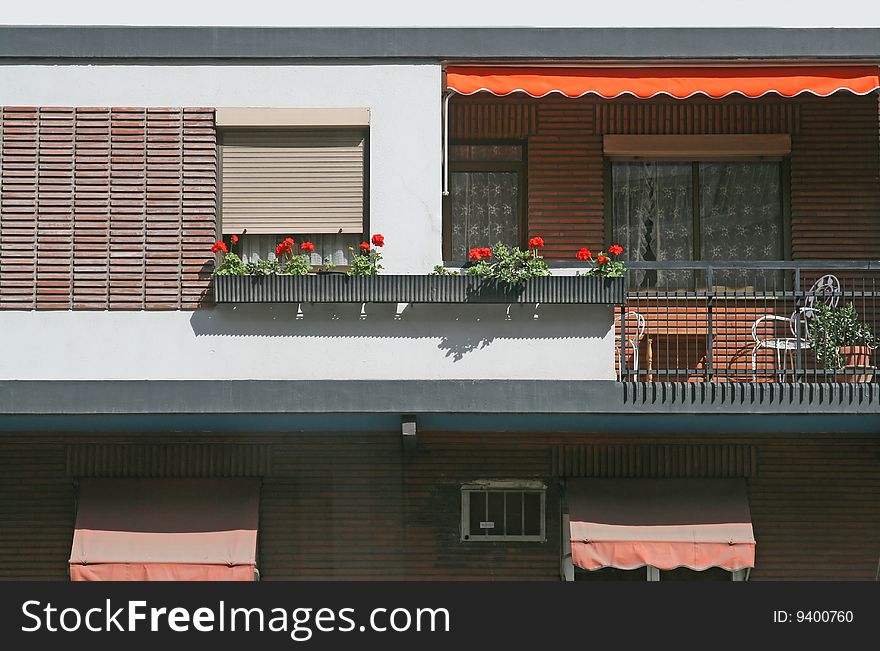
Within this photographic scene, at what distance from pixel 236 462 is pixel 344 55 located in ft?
13.6

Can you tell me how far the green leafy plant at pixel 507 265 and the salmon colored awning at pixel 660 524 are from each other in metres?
2.57

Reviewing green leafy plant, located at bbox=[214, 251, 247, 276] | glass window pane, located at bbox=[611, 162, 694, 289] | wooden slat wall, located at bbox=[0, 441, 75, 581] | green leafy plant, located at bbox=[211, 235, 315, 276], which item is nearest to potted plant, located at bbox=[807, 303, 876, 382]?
glass window pane, located at bbox=[611, 162, 694, 289]

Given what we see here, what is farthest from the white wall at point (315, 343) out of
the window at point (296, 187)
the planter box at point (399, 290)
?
the window at point (296, 187)

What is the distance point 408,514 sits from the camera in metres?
12.4

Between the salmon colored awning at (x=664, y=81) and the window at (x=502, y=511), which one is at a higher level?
the salmon colored awning at (x=664, y=81)

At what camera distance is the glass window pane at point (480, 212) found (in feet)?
42.2

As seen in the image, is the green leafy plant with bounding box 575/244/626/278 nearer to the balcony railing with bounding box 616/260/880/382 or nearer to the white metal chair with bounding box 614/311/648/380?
the balcony railing with bounding box 616/260/880/382

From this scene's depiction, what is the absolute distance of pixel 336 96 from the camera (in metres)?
11.0

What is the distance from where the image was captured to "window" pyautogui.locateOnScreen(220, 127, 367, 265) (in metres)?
11.1

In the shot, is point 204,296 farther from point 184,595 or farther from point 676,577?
point 676,577

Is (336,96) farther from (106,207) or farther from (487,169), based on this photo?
(487,169)

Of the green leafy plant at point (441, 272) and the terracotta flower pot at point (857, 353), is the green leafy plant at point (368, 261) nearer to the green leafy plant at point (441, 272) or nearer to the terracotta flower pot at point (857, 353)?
the green leafy plant at point (441, 272)

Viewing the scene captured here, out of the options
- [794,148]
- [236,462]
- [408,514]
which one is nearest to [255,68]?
[236,462]

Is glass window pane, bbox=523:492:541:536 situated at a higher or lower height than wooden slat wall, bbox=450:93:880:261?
lower
